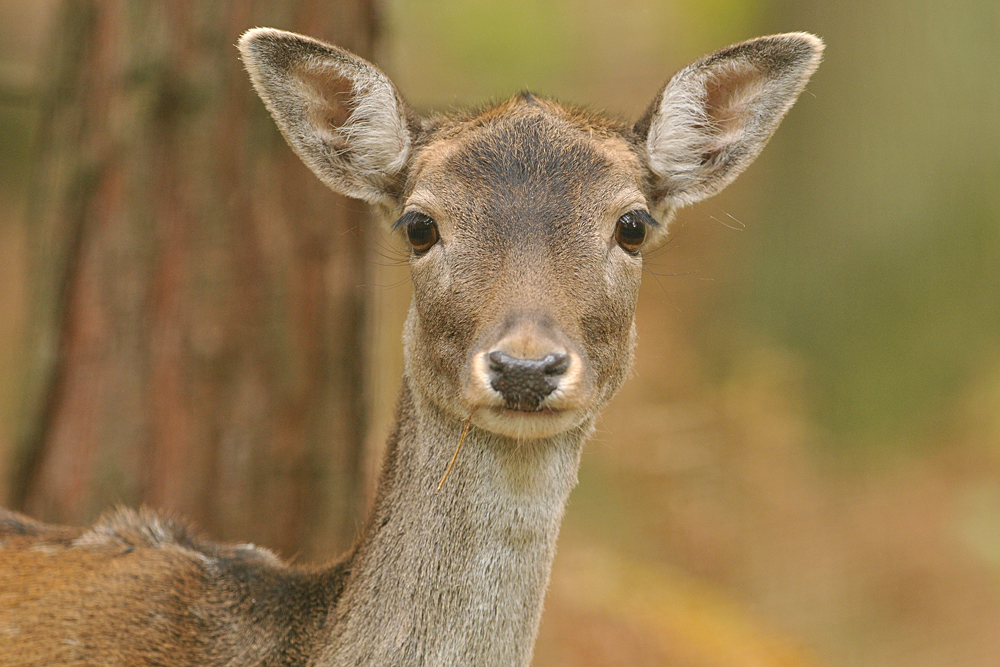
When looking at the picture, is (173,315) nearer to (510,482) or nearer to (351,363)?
Answer: (351,363)

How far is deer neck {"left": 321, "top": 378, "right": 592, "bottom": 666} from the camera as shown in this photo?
12.1 feet

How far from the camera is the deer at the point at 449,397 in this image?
12.1 ft

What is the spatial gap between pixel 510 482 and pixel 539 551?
313 mm

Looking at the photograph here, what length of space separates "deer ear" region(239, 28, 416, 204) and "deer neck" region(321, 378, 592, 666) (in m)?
1.22

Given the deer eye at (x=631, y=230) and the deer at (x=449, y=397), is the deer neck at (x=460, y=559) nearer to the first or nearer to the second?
the deer at (x=449, y=397)

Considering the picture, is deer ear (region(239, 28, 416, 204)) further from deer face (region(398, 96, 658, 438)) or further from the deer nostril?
the deer nostril

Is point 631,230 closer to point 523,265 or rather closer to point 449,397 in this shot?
point 523,265

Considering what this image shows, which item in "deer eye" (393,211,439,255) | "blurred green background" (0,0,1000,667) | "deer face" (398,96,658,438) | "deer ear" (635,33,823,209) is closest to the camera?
"deer face" (398,96,658,438)

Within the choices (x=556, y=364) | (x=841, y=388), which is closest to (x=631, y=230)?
(x=556, y=364)

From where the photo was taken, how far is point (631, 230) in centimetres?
404

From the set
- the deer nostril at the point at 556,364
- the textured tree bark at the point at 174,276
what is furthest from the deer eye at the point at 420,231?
the textured tree bark at the point at 174,276

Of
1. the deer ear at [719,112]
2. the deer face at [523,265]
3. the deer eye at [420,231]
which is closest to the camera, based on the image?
the deer face at [523,265]

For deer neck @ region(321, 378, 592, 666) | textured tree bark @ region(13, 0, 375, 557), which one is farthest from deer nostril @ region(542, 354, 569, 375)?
textured tree bark @ region(13, 0, 375, 557)

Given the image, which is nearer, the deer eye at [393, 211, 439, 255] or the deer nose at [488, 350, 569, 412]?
the deer nose at [488, 350, 569, 412]
